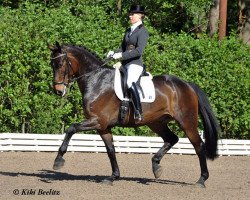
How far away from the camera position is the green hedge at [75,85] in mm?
19844

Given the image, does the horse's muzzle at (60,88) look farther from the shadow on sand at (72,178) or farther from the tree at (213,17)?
the tree at (213,17)

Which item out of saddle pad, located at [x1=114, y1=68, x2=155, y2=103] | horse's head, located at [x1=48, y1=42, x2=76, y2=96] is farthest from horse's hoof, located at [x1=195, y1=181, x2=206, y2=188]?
horse's head, located at [x1=48, y1=42, x2=76, y2=96]

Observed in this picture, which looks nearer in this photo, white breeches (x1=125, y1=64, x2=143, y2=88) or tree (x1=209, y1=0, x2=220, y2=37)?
white breeches (x1=125, y1=64, x2=143, y2=88)

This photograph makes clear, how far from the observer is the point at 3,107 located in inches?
790

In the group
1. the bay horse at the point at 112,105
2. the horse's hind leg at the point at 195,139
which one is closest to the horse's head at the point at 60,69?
the bay horse at the point at 112,105

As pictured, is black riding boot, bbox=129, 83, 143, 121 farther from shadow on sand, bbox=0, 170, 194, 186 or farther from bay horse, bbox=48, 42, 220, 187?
shadow on sand, bbox=0, 170, 194, 186

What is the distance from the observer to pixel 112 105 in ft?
44.9

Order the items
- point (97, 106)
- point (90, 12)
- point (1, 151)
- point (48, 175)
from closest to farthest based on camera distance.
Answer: point (97, 106), point (48, 175), point (1, 151), point (90, 12)

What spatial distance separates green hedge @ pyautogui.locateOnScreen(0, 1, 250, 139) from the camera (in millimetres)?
19844

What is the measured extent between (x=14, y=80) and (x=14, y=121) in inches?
40.3

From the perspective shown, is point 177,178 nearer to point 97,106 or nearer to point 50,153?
point 97,106

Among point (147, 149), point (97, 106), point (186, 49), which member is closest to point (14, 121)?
point (147, 149)

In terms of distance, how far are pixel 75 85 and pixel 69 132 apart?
7111mm

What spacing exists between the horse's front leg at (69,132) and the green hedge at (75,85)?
658 cm
